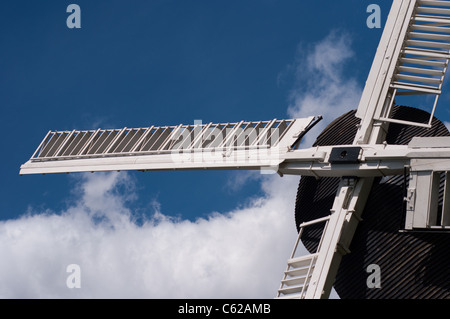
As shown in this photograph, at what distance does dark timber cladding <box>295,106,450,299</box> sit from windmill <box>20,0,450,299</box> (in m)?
0.02

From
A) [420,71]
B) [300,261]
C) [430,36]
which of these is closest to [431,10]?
[430,36]

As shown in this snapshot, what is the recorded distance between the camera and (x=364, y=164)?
2128 cm

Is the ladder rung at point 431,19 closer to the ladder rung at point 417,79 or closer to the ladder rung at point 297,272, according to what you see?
the ladder rung at point 417,79

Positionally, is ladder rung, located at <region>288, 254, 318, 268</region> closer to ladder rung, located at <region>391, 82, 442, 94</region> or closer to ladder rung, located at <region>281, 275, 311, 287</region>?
ladder rung, located at <region>281, 275, 311, 287</region>

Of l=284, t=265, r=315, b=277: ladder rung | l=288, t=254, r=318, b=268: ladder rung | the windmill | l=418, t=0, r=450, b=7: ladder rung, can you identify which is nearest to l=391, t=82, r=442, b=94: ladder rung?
the windmill

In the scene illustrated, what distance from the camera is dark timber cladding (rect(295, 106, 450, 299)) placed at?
2103cm

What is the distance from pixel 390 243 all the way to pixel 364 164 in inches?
81.0

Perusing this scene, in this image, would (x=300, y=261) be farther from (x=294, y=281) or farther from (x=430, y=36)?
(x=430, y=36)

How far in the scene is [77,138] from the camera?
2609cm

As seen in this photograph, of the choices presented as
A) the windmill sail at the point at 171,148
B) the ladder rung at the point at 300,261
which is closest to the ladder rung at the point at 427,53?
the windmill sail at the point at 171,148
